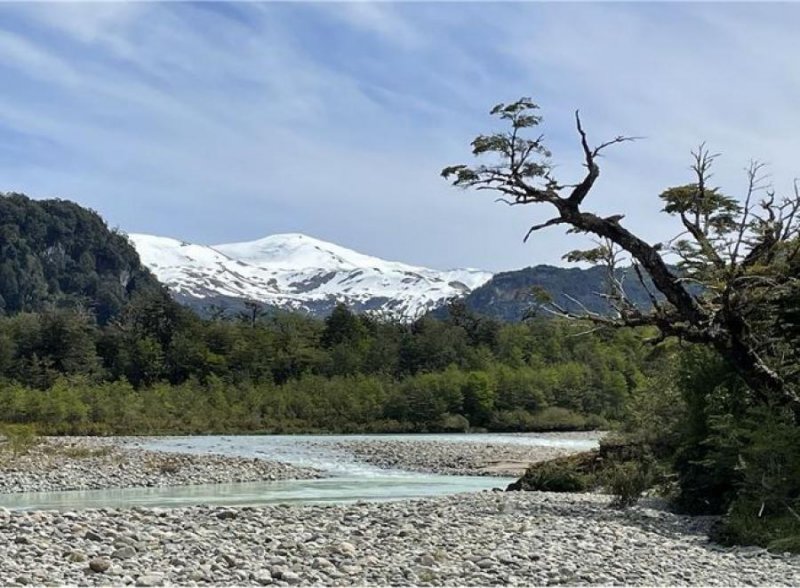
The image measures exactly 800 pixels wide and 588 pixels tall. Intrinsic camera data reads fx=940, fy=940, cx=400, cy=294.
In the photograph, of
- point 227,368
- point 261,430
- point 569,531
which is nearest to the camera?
point 569,531

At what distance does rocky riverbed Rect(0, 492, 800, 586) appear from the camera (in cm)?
1083

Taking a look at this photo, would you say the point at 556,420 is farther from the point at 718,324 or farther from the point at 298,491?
the point at 718,324

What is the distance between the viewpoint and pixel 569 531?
1473 centimetres

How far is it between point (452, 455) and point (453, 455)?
0.05 m

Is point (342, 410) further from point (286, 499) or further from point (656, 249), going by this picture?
point (656, 249)

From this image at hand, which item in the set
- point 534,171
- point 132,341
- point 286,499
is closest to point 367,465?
point 286,499

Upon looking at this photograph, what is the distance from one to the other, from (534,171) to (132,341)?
90.2m

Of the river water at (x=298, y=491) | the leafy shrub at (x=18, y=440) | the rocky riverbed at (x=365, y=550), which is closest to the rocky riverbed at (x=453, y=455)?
the river water at (x=298, y=491)

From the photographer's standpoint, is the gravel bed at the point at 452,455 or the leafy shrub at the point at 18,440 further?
the gravel bed at the point at 452,455

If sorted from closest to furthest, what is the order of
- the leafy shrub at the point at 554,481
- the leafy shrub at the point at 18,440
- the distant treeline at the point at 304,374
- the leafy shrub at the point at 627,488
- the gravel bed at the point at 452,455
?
1. the leafy shrub at the point at 627,488
2. the leafy shrub at the point at 554,481
3. the leafy shrub at the point at 18,440
4. the gravel bed at the point at 452,455
5. the distant treeline at the point at 304,374

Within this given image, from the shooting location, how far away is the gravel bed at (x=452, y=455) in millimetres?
42656

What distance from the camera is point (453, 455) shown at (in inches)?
1912

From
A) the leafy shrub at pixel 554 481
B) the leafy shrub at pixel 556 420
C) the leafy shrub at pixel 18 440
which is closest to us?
the leafy shrub at pixel 554 481

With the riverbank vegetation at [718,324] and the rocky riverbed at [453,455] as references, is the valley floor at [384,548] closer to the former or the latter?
the riverbank vegetation at [718,324]
